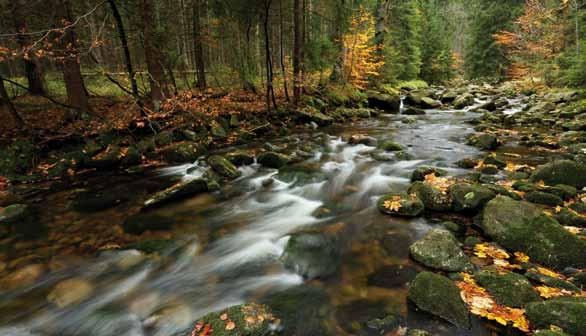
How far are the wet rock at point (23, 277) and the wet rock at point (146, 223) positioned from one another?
1.40 m

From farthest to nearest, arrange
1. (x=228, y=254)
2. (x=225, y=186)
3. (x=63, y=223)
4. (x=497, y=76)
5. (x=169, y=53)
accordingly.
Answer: (x=497, y=76), (x=169, y=53), (x=225, y=186), (x=63, y=223), (x=228, y=254)

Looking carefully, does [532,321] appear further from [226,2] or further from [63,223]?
[226,2]

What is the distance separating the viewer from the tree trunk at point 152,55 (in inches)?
403

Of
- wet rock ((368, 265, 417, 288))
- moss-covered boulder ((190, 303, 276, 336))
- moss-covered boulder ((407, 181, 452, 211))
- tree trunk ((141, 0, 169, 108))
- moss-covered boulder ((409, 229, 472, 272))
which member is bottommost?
wet rock ((368, 265, 417, 288))

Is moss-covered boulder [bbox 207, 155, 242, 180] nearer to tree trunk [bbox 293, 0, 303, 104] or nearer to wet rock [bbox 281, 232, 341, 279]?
wet rock [bbox 281, 232, 341, 279]

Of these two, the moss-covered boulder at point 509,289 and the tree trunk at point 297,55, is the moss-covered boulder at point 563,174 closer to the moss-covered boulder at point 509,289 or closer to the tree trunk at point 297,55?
the moss-covered boulder at point 509,289

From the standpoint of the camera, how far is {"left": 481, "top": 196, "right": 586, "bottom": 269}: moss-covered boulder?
404 cm

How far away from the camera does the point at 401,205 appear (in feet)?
19.6

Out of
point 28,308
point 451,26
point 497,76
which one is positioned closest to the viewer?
point 28,308

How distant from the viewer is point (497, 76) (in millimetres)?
37656

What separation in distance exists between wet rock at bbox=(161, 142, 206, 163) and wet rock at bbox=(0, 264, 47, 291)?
5467 millimetres

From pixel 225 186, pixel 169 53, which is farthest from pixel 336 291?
pixel 169 53

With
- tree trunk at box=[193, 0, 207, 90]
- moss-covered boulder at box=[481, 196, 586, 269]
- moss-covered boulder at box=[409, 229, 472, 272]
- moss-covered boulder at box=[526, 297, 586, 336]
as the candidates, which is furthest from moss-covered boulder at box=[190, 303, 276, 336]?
tree trunk at box=[193, 0, 207, 90]

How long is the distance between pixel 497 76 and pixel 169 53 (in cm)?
3985
